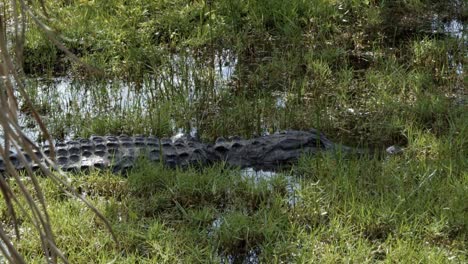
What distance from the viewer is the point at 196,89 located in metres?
5.53

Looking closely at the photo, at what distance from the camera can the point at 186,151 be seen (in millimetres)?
4414

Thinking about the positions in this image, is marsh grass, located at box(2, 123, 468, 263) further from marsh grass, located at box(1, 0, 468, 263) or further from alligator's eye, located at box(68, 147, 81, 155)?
alligator's eye, located at box(68, 147, 81, 155)

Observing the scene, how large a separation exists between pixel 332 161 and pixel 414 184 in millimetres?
503

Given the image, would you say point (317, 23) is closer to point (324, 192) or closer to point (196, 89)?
point (196, 89)

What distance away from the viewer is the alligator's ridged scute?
427cm

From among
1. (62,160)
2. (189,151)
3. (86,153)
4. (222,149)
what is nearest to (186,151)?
(189,151)

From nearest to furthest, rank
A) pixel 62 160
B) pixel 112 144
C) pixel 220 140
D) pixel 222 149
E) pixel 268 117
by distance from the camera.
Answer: pixel 62 160, pixel 112 144, pixel 222 149, pixel 220 140, pixel 268 117

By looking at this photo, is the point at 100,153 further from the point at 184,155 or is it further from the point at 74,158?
the point at 184,155

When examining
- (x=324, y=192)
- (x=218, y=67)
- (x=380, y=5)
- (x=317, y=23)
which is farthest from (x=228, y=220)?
(x=380, y=5)

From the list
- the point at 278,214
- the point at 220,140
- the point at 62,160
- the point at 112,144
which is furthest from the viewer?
the point at 220,140

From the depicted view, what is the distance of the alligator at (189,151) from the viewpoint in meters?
4.27

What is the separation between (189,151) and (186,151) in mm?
21

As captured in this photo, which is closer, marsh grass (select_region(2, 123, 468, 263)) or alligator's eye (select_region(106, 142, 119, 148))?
marsh grass (select_region(2, 123, 468, 263))

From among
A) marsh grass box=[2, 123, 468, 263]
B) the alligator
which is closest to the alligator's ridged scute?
the alligator
